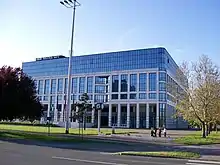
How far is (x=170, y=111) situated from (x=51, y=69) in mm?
49394

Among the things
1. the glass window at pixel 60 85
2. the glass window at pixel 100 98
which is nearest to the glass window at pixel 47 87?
the glass window at pixel 60 85

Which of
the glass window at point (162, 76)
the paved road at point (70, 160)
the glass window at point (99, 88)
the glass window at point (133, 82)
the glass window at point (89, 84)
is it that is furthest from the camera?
the glass window at point (89, 84)

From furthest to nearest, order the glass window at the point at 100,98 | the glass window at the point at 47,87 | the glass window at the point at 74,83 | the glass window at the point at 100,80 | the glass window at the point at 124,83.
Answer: the glass window at the point at 47,87 → the glass window at the point at 74,83 → the glass window at the point at 100,80 → the glass window at the point at 100,98 → the glass window at the point at 124,83

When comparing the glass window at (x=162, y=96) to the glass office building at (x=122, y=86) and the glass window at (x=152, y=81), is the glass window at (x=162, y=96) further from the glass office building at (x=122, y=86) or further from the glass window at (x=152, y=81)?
the glass window at (x=152, y=81)

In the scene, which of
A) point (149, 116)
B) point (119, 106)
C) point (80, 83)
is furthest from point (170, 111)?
point (80, 83)

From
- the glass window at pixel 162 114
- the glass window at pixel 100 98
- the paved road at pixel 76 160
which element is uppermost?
the glass window at pixel 100 98

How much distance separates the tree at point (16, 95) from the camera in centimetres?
3619

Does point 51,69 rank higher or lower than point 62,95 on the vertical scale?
higher

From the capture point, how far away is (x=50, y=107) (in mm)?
125500

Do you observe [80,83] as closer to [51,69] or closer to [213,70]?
[51,69]

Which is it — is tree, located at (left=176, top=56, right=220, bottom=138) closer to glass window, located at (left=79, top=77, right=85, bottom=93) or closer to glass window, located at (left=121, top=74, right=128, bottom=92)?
glass window, located at (left=121, top=74, right=128, bottom=92)

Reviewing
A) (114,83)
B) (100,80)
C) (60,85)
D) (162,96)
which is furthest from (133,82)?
(60,85)

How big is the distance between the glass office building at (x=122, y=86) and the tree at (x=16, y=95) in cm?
5742

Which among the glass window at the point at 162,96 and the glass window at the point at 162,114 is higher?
the glass window at the point at 162,96
